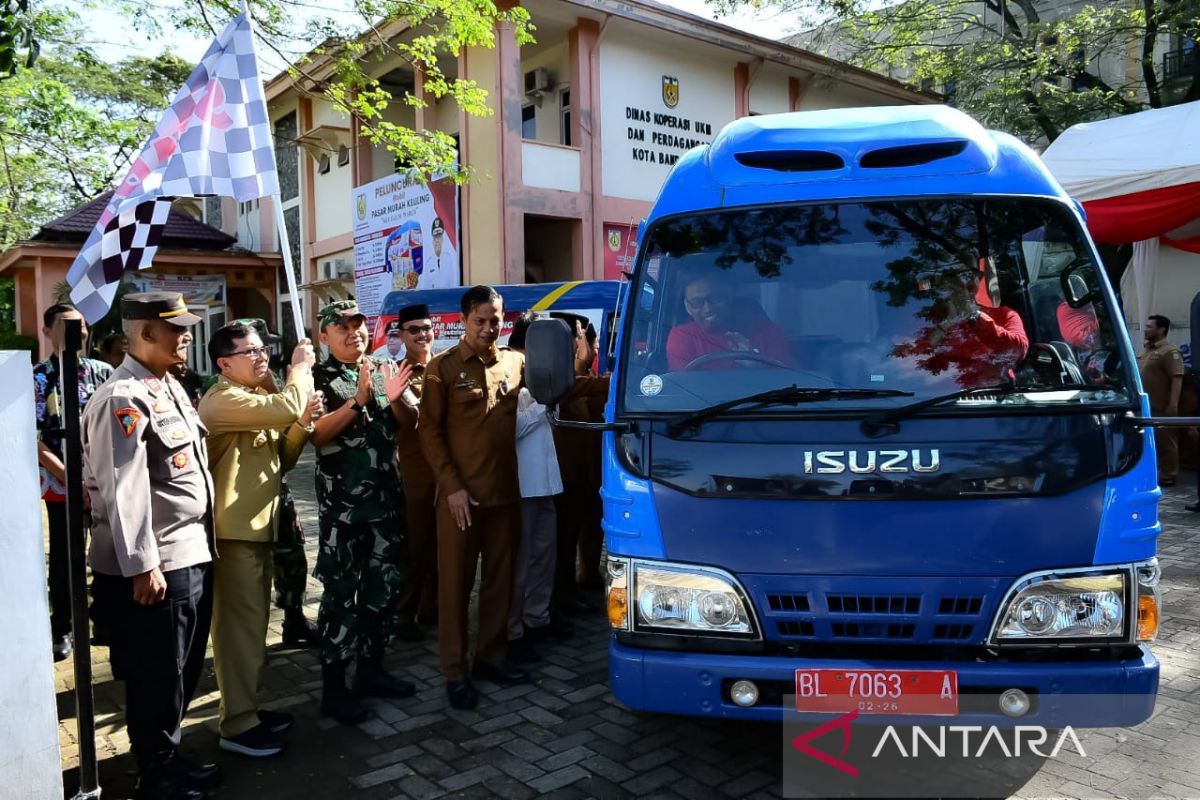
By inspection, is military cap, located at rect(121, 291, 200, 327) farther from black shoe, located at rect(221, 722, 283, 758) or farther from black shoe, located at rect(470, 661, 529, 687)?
black shoe, located at rect(470, 661, 529, 687)

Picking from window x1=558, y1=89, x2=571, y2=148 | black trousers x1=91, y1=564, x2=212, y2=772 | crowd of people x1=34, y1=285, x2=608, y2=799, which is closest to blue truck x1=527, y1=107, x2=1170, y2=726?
crowd of people x1=34, y1=285, x2=608, y2=799

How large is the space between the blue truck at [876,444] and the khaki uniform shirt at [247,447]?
3.67 feet

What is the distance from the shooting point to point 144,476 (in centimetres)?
308

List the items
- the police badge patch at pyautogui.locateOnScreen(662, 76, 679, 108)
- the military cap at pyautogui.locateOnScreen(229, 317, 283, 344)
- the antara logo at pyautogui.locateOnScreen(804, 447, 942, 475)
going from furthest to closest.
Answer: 1. the police badge patch at pyautogui.locateOnScreen(662, 76, 679, 108)
2. the military cap at pyautogui.locateOnScreen(229, 317, 283, 344)
3. the antara logo at pyautogui.locateOnScreen(804, 447, 942, 475)

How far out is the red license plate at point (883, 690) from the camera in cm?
267

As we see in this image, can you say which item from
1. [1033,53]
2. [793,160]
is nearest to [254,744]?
[793,160]

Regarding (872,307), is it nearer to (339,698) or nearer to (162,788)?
(339,698)

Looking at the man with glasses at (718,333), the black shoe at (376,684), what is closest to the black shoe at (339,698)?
the black shoe at (376,684)

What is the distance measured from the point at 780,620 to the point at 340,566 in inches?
85.5

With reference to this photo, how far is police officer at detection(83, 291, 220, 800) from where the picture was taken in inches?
120

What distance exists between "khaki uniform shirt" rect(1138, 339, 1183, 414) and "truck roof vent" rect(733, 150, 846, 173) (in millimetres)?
7646

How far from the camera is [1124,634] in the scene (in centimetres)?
268

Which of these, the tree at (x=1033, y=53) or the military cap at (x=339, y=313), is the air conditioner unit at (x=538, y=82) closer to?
the tree at (x=1033, y=53)

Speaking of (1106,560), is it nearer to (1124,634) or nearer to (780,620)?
(1124,634)
